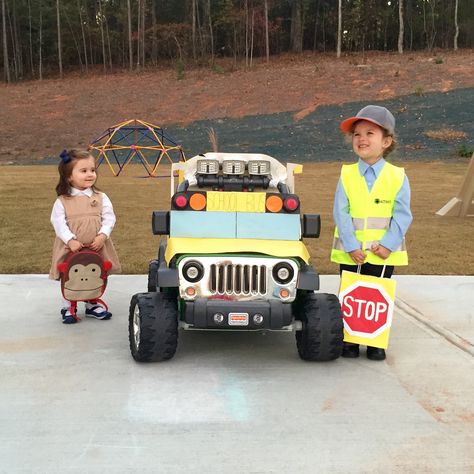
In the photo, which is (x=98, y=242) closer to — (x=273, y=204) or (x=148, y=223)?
(x=273, y=204)

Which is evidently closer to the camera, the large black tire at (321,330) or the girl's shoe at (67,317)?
the large black tire at (321,330)

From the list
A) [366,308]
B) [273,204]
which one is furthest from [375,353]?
[273,204]

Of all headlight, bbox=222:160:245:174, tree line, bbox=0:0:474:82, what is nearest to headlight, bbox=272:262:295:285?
headlight, bbox=222:160:245:174

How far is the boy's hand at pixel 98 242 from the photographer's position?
468 cm

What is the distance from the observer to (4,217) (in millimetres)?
10570

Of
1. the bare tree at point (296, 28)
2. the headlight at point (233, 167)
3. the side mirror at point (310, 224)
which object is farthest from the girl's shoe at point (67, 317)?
the bare tree at point (296, 28)

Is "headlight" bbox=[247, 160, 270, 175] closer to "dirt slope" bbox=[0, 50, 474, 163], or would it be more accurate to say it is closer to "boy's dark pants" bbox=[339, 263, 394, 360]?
"boy's dark pants" bbox=[339, 263, 394, 360]

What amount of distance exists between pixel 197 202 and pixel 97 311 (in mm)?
1334

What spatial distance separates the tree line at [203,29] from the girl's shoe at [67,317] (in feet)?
166

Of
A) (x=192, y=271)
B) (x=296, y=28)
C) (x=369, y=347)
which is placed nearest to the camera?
(x=192, y=271)

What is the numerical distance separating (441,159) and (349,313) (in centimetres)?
2239

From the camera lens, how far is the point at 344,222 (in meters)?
4.11

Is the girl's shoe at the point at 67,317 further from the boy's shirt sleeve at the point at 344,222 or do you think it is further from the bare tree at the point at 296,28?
→ the bare tree at the point at 296,28

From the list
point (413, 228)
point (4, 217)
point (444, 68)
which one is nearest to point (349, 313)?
point (413, 228)
